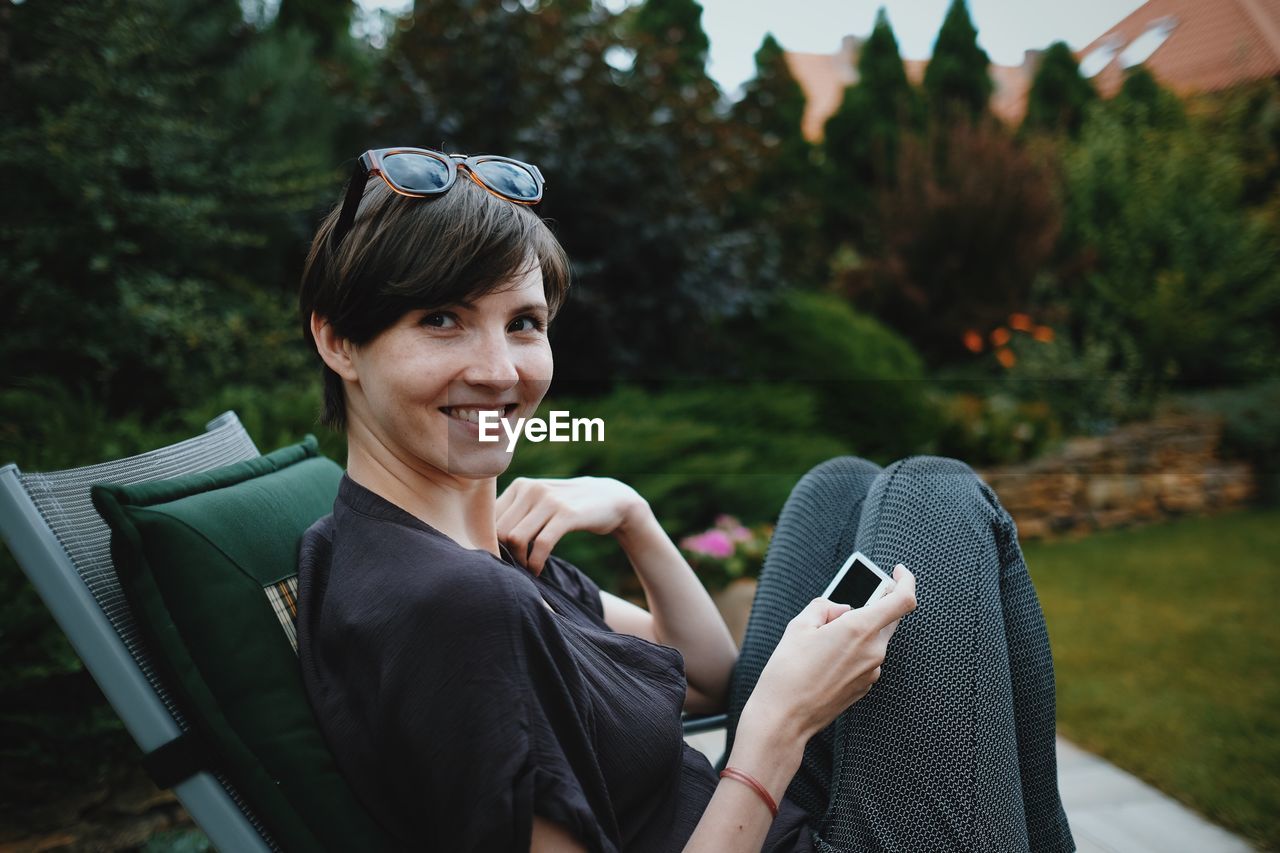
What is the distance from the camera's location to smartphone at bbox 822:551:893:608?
54.7 inches

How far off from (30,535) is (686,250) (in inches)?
168

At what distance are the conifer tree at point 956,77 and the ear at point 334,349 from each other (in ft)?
31.7

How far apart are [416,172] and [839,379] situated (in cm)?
512

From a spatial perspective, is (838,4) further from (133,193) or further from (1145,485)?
(1145,485)

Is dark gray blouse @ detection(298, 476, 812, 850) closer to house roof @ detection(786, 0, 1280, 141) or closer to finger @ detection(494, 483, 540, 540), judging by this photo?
finger @ detection(494, 483, 540, 540)

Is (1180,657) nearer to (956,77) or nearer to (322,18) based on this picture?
(322,18)

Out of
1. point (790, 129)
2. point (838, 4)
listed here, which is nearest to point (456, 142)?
point (838, 4)

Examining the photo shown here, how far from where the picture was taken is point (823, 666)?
4.18 feet

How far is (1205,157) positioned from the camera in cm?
910

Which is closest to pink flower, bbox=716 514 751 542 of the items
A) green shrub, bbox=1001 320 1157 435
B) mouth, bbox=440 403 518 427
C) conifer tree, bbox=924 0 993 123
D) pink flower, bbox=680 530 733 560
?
pink flower, bbox=680 530 733 560

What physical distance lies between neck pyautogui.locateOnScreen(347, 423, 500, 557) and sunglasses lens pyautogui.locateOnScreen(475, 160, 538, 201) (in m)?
0.41

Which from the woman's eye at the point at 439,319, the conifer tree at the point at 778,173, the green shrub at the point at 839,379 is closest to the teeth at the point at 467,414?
the woman's eye at the point at 439,319

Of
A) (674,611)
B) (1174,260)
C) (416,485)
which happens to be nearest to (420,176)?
(416,485)

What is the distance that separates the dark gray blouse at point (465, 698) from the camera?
3.15ft
